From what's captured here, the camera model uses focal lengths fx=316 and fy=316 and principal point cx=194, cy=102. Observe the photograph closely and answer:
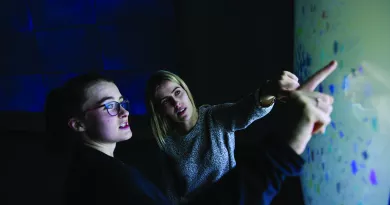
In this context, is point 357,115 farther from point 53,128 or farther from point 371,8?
point 53,128

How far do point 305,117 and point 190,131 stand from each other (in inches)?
27.7

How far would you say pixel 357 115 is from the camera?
43.8 inches

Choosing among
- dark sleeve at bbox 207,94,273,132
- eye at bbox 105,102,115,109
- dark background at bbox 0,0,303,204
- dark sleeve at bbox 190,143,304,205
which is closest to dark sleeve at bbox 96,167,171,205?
dark sleeve at bbox 190,143,304,205

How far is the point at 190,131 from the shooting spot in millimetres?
1126

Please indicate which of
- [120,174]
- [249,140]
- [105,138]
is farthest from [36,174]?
[120,174]

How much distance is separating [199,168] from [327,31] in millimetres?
689

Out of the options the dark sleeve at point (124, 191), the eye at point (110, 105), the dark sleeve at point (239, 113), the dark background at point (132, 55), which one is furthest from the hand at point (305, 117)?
the dark background at point (132, 55)

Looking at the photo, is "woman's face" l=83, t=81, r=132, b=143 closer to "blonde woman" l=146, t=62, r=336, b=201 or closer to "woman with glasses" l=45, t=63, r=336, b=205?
"woman with glasses" l=45, t=63, r=336, b=205

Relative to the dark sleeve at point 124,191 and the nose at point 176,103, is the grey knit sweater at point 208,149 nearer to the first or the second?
the nose at point 176,103

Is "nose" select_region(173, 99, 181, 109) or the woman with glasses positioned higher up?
the woman with glasses

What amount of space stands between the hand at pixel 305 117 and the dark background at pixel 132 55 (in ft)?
5.03

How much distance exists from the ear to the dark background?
1.31 m

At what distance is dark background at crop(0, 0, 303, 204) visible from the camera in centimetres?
229

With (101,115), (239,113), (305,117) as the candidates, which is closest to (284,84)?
(305,117)
